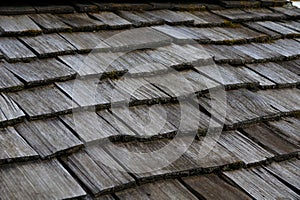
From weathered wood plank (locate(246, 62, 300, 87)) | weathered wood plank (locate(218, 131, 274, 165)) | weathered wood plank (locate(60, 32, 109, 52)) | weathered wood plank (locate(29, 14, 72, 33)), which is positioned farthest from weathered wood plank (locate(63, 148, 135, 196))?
weathered wood plank (locate(246, 62, 300, 87))

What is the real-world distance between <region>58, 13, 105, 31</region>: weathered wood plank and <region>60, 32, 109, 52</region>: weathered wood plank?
32 millimetres

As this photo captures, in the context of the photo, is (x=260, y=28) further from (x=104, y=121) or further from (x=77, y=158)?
(x=77, y=158)

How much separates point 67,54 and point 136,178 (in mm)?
639

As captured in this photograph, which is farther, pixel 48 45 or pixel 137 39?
pixel 137 39

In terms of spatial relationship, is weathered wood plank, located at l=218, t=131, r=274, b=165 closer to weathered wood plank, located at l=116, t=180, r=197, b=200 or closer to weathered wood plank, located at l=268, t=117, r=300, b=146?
weathered wood plank, located at l=268, t=117, r=300, b=146

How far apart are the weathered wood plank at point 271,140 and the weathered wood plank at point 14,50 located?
80 cm

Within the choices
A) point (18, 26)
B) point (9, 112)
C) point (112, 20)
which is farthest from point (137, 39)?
point (9, 112)

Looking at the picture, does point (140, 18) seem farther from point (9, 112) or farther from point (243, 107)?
point (9, 112)

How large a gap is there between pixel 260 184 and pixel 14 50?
937 mm

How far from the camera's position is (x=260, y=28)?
8.55 feet

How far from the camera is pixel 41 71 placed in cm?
174

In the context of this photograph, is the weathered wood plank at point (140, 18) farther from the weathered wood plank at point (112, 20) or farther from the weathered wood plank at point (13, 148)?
the weathered wood plank at point (13, 148)

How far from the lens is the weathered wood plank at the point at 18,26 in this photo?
6.20ft

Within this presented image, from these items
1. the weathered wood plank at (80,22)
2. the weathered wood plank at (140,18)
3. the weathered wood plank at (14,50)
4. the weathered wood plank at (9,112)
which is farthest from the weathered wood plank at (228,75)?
the weathered wood plank at (9,112)
